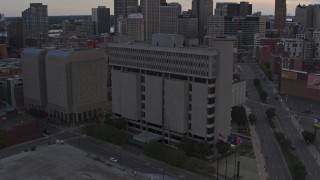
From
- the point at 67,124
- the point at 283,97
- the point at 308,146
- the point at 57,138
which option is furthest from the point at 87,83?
the point at 283,97

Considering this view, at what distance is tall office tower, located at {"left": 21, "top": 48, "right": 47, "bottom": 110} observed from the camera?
107 metres

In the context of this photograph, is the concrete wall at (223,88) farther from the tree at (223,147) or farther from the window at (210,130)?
the tree at (223,147)

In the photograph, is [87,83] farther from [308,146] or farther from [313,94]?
[313,94]

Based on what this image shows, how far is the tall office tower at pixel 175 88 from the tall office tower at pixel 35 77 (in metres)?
25.8

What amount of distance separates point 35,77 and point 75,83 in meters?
14.3

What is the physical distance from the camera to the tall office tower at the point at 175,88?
249 ft

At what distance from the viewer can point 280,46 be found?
19638cm

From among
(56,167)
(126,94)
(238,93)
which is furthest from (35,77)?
(238,93)

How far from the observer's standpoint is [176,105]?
79.7 m

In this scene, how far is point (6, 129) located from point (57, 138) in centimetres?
1100

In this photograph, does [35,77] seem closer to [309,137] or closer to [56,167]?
[56,167]

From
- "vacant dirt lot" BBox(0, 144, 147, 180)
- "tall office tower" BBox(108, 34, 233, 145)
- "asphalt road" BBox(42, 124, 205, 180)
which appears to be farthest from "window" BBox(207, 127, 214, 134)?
"vacant dirt lot" BBox(0, 144, 147, 180)

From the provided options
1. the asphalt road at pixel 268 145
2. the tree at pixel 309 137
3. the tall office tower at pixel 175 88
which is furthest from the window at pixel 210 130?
the tree at pixel 309 137

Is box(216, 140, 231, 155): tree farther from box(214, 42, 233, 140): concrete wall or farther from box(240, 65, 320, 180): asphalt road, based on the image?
box(240, 65, 320, 180): asphalt road
